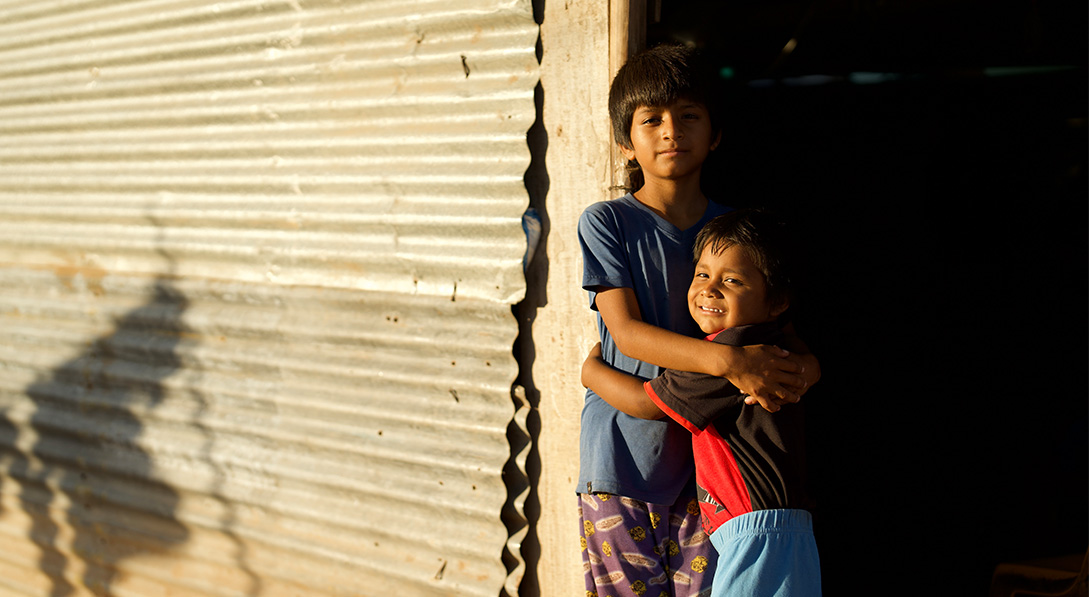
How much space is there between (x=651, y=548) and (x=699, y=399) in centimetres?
43

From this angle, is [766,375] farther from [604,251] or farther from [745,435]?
[604,251]

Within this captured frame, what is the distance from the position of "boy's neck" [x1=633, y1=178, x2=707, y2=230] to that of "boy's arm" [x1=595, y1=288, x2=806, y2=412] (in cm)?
33

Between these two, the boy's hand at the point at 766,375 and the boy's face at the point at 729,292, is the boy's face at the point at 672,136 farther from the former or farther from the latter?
the boy's hand at the point at 766,375

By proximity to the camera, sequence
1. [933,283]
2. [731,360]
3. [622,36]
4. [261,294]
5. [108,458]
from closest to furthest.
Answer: [731,360] → [622,36] → [261,294] → [108,458] → [933,283]

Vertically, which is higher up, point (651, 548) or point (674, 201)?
point (674, 201)

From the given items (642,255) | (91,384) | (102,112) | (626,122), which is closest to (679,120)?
(626,122)

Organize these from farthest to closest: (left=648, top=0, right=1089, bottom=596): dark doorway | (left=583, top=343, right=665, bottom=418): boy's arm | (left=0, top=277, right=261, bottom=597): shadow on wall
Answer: (left=648, top=0, right=1089, bottom=596): dark doorway, (left=0, top=277, right=261, bottom=597): shadow on wall, (left=583, top=343, right=665, bottom=418): boy's arm

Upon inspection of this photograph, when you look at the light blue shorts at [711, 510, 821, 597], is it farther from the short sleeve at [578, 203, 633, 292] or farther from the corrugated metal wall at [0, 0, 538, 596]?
the corrugated metal wall at [0, 0, 538, 596]

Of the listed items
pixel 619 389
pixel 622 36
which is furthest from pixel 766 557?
pixel 622 36

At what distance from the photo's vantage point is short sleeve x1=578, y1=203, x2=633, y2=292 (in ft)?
5.66

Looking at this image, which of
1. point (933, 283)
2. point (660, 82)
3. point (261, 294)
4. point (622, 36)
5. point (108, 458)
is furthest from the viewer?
point (933, 283)

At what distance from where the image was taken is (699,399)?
5.18 ft

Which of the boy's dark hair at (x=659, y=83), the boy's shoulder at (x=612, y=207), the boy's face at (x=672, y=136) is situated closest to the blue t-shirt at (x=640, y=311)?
the boy's shoulder at (x=612, y=207)

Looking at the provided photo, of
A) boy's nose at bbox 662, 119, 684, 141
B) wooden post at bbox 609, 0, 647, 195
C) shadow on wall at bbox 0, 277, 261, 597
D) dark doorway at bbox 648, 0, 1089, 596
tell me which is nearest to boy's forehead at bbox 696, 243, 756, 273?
boy's nose at bbox 662, 119, 684, 141
